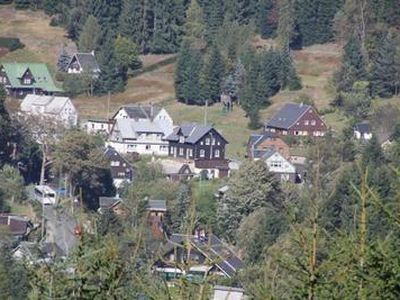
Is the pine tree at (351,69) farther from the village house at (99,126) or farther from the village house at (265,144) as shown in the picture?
the village house at (99,126)

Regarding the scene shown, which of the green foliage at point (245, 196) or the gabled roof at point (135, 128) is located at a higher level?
the gabled roof at point (135, 128)

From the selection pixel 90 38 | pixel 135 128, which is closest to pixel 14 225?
pixel 135 128

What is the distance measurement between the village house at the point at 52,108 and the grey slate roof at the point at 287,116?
3283mm

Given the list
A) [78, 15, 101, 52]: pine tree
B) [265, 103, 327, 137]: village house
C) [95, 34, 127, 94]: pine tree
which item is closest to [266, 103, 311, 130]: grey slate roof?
[265, 103, 327, 137]: village house

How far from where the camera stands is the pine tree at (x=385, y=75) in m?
22.9

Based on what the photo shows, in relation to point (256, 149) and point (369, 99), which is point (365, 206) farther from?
point (369, 99)

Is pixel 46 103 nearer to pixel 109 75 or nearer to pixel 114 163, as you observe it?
pixel 109 75

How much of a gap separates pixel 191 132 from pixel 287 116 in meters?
1.74

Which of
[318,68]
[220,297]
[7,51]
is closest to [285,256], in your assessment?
[220,297]

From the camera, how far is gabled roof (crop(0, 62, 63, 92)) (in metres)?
24.9

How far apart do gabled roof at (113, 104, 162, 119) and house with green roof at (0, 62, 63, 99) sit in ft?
6.75

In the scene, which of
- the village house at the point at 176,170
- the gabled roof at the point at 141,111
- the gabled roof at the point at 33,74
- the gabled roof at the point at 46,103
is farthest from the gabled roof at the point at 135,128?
the gabled roof at the point at 33,74

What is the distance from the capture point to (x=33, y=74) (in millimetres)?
24859

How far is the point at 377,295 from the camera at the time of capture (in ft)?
10.3
